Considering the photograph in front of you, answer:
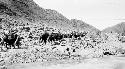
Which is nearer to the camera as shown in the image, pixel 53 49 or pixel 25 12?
pixel 53 49

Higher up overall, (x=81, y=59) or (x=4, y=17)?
(x=4, y=17)

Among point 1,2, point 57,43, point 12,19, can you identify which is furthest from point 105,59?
point 1,2

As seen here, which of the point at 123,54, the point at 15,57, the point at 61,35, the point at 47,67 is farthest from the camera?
the point at 61,35

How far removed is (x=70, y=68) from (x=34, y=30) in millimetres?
9353

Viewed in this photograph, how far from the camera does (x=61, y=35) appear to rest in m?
22.2

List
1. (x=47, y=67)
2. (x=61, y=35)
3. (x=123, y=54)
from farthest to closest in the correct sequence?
(x=61, y=35) < (x=123, y=54) < (x=47, y=67)

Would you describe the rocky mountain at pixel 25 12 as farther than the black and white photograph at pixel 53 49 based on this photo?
Yes

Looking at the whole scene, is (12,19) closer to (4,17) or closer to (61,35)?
(4,17)

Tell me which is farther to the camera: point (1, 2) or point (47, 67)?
point (1, 2)

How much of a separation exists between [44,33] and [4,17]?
666cm

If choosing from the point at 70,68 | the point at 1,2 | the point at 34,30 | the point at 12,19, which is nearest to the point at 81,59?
the point at 70,68

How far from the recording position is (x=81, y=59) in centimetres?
1700

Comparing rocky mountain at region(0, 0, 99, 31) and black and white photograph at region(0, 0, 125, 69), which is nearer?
black and white photograph at region(0, 0, 125, 69)

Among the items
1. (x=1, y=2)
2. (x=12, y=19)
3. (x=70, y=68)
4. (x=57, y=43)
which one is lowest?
(x=70, y=68)
